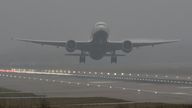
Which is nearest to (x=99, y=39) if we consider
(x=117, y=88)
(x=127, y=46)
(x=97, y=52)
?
(x=97, y=52)

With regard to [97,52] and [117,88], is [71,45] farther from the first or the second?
[117,88]

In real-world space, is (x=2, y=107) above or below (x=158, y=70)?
below

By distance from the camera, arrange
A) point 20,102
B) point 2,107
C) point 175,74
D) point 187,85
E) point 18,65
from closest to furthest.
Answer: point 2,107 < point 20,102 < point 187,85 < point 175,74 < point 18,65

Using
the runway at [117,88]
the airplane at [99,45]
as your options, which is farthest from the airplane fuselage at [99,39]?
the runway at [117,88]

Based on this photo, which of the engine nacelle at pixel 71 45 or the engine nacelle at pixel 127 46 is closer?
the engine nacelle at pixel 127 46

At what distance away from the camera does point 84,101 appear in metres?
40.3

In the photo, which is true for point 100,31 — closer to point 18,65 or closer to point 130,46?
point 130,46

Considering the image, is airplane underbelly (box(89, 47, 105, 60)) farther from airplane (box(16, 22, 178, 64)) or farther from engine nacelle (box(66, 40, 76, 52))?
engine nacelle (box(66, 40, 76, 52))

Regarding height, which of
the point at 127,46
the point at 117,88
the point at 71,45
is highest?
the point at 71,45

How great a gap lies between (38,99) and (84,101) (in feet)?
12.2

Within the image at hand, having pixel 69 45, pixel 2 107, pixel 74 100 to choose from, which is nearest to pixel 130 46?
pixel 69 45

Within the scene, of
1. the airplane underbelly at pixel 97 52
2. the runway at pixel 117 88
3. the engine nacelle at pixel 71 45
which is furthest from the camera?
the engine nacelle at pixel 71 45

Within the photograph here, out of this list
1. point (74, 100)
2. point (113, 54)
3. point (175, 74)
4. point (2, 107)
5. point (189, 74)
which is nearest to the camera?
point (2, 107)

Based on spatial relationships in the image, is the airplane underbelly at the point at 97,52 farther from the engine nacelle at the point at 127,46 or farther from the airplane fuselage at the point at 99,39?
the engine nacelle at the point at 127,46
